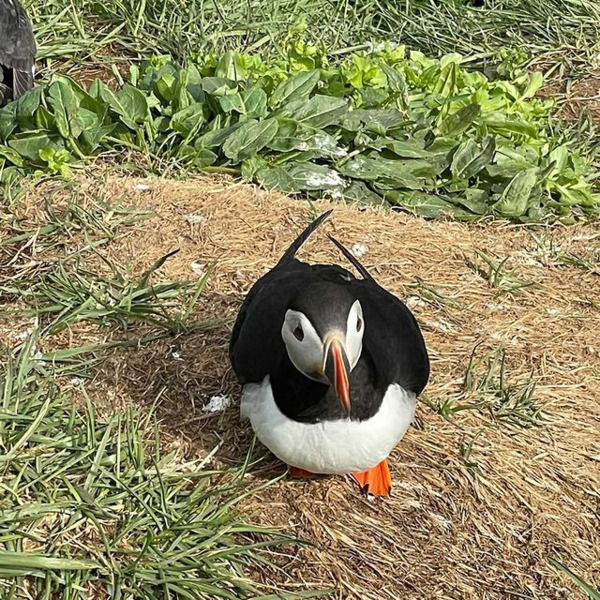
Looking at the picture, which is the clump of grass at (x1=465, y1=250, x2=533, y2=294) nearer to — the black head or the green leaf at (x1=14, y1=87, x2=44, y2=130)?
the black head

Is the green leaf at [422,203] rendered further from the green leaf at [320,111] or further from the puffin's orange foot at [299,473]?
the puffin's orange foot at [299,473]

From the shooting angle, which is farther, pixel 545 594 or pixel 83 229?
pixel 83 229

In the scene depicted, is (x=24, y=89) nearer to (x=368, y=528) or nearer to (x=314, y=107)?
(x=314, y=107)

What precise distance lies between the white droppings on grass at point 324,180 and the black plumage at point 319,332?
68.6 inches

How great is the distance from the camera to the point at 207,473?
3066 mm

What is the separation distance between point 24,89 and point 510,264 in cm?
293

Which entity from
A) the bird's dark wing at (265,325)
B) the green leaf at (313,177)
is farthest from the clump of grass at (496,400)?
the green leaf at (313,177)

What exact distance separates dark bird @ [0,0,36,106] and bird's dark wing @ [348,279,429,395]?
10.6ft

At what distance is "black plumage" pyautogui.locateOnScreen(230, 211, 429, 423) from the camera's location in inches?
104

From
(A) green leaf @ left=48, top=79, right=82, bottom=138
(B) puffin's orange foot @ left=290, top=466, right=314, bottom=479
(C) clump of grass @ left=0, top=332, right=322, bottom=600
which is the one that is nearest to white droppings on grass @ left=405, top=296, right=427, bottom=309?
(B) puffin's orange foot @ left=290, top=466, right=314, bottom=479

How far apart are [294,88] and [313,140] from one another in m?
0.40

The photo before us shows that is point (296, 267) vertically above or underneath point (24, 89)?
above

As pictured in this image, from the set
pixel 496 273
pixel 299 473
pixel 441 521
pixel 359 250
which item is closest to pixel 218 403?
pixel 299 473

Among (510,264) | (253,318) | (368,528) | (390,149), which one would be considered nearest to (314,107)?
(390,149)
